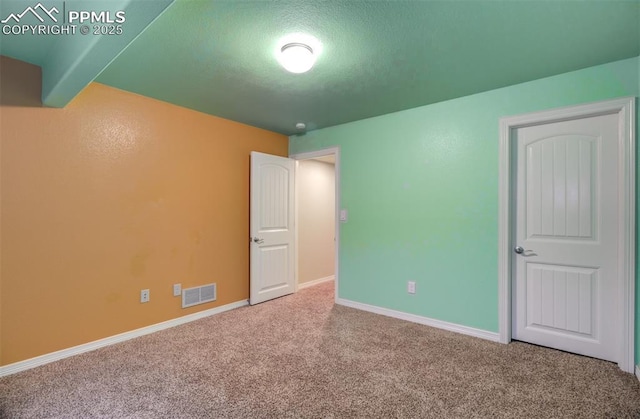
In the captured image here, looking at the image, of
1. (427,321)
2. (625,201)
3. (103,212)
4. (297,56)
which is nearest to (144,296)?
(103,212)

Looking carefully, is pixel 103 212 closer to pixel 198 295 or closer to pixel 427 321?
pixel 198 295

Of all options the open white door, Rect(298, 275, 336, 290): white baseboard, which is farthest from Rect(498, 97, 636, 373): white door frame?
Rect(298, 275, 336, 290): white baseboard

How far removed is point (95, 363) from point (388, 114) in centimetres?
354

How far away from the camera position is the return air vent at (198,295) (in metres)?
3.21

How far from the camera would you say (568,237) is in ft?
8.12

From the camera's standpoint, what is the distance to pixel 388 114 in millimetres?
3408

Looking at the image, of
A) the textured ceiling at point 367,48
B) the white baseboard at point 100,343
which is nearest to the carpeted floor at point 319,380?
the white baseboard at point 100,343

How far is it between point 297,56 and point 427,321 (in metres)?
2.76

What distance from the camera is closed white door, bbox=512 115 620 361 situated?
2.31 meters

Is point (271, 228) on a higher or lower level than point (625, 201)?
lower

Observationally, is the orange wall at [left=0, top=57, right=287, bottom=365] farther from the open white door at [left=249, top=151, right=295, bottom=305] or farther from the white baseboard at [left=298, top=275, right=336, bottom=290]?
the white baseboard at [left=298, top=275, right=336, bottom=290]

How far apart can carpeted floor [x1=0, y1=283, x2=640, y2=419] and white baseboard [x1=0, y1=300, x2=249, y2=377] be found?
0.26ft

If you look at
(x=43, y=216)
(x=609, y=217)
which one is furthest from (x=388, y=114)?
(x=43, y=216)

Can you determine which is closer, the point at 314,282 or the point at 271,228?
the point at 271,228
